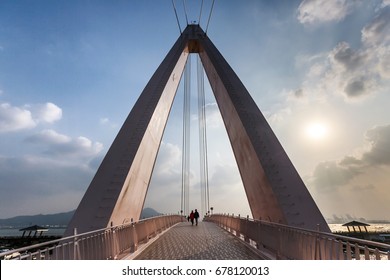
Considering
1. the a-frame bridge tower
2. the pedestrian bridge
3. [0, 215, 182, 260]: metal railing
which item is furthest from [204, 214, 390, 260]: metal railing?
[0, 215, 182, 260]: metal railing

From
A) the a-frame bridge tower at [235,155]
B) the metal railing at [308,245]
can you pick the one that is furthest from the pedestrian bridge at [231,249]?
the a-frame bridge tower at [235,155]

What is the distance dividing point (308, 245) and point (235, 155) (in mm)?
10790

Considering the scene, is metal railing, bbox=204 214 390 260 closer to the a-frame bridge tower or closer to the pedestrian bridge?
the pedestrian bridge

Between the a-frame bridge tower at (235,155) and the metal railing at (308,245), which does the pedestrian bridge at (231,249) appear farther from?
the a-frame bridge tower at (235,155)

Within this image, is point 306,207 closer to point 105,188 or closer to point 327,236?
point 327,236

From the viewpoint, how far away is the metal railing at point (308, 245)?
3.74 m

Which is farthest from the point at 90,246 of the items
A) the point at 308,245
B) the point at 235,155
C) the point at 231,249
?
the point at 235,155

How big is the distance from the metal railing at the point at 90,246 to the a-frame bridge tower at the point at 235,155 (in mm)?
957

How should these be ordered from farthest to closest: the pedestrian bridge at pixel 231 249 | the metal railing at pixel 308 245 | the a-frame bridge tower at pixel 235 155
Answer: the a-frame bridge tower at pixel 235 155
the pedestrian bridge at pixel 231 249
the metal railing at pixel 308 245

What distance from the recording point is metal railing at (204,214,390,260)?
3.74 metres

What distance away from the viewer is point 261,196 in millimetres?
11992

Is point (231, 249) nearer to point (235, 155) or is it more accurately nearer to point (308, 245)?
point (308, 245)
